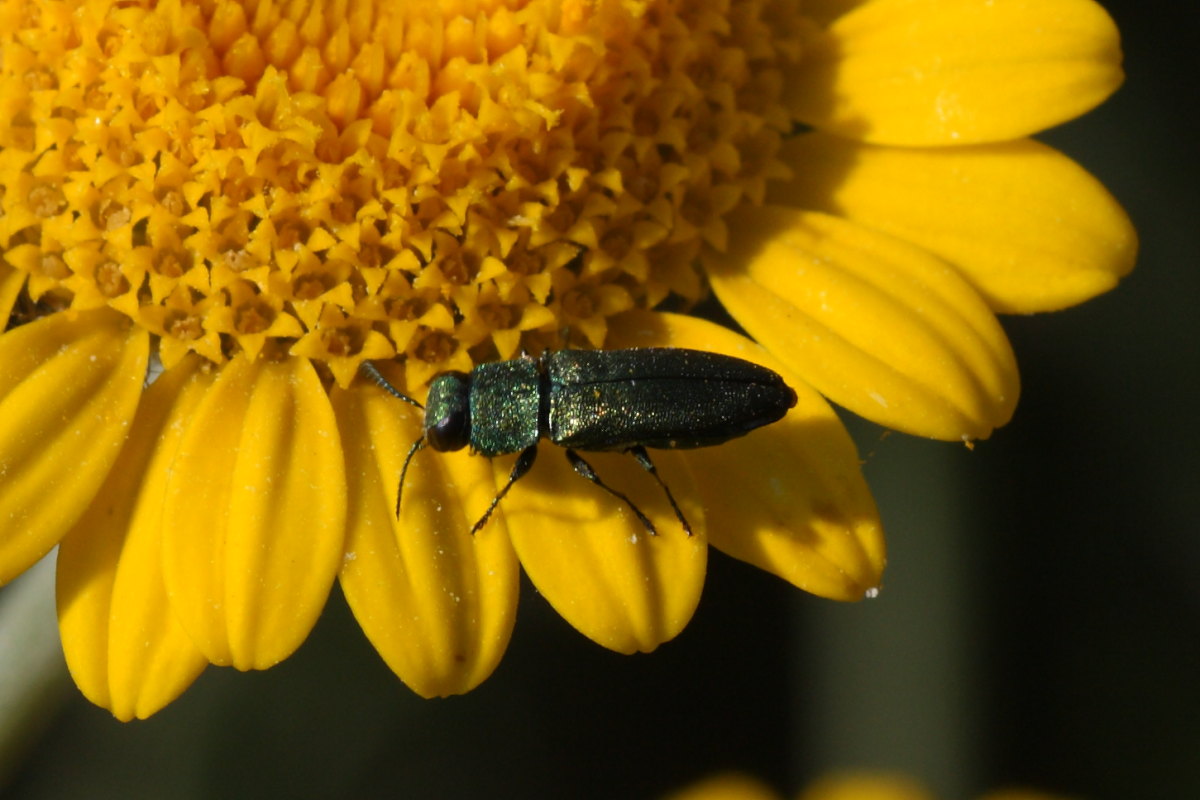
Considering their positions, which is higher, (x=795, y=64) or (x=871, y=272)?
(x=795, y=64)

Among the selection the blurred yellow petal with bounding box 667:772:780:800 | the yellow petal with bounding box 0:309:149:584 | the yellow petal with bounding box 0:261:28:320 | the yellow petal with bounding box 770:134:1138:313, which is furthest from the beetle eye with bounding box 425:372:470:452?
the blurred yellow petal with bounding box 667:772:780:800

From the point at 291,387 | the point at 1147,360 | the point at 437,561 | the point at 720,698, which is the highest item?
the point at 291,387

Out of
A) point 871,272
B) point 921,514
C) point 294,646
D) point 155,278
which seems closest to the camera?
point 294,646

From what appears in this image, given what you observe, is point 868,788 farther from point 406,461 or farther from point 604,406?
point 406,461

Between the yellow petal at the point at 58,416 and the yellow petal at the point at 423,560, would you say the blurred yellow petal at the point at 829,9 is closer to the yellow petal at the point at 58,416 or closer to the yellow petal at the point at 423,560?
the yellow petal at the point at 423,560

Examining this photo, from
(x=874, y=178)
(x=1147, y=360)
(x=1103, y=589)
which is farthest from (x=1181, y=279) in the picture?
(x=874, y=178)

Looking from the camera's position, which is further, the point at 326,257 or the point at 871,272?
the point at 871,272

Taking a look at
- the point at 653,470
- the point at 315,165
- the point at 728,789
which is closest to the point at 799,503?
the point at 653,470

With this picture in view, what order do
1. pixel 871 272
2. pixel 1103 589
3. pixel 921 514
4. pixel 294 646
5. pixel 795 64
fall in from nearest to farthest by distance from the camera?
1. pixel 294 646
2. pixel 871 272
3. pixel 795 64
4. pixel 921 514
5. pixel 1103 589

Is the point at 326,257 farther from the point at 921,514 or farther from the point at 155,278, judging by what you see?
the point at 921,514
